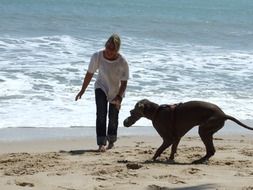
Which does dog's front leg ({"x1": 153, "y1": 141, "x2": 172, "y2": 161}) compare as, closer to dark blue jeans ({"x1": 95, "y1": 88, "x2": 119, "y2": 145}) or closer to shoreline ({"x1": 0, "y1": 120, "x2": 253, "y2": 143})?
dark blue jeans ({"x1": 95, "y1": 88, "x2": 119, "y2": 145})

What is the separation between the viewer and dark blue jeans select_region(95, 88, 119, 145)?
25.1 ft

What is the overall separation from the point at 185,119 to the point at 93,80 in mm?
6414

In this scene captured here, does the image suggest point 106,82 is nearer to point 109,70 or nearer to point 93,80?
point 109,70

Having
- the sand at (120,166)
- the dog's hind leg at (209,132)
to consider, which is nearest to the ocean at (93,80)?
the sand at (120,166)

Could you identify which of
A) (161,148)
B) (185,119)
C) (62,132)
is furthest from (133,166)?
(62,132)

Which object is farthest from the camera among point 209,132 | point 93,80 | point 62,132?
point 93,80

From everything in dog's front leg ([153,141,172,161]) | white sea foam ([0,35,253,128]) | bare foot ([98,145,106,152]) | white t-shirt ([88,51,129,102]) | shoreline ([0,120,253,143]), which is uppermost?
white t-shirt ([88,51,129,102])

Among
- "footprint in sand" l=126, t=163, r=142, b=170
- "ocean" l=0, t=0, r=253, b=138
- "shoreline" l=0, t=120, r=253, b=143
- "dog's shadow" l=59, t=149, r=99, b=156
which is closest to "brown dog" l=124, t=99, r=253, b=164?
"footprint in sand" l=126, t=163, r=142, b=170

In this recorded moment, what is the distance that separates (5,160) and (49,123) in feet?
7.55

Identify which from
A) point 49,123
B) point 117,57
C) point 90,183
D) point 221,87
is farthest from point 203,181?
point 221,87

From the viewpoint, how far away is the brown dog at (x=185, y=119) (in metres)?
6.59

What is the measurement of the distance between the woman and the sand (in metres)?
0.37

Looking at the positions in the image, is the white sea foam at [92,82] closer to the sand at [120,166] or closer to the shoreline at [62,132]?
the shoreline at [62,132]

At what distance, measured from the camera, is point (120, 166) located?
645 centimetres
